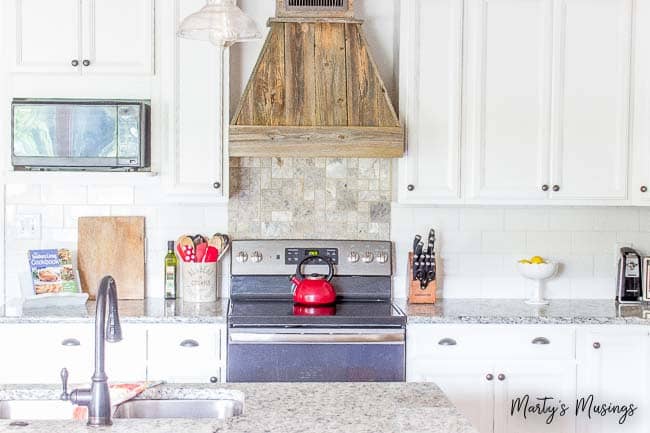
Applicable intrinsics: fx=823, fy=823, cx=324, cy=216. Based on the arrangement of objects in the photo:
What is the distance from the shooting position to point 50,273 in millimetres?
3830

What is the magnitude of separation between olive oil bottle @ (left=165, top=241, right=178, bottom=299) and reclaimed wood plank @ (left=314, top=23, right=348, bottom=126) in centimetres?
99

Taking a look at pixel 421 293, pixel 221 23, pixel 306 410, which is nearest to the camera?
pixel 306 410

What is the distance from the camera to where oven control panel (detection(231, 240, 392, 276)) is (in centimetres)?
405

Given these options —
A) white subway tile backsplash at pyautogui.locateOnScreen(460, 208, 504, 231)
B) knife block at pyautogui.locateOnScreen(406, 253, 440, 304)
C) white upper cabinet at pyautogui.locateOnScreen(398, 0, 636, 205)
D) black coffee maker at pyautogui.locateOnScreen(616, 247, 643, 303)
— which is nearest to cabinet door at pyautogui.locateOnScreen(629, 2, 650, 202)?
white upper cabinet at pyautogui.locateOnScreen(398, 0, 636, 205)

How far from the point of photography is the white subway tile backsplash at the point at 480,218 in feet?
13.6

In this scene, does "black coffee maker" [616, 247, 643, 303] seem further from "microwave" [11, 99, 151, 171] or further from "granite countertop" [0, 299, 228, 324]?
"microwave" [11, 99, 151, 171]

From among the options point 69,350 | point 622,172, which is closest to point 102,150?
point 69,350

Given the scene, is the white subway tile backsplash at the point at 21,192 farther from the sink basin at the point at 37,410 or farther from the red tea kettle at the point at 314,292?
the sink basin at the point at 37,410

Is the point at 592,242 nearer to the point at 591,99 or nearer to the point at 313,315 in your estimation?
the point at 591,99

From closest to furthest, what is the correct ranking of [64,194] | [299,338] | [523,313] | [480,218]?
[299,338] → [523,313] → [64,194] → [480,218]

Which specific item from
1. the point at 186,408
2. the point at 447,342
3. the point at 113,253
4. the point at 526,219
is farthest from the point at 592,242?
the point at 186,408

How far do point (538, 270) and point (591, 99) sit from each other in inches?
33.2

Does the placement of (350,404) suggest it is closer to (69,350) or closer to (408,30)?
(69,350)

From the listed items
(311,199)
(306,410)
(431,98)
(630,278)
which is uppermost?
(431,98)
